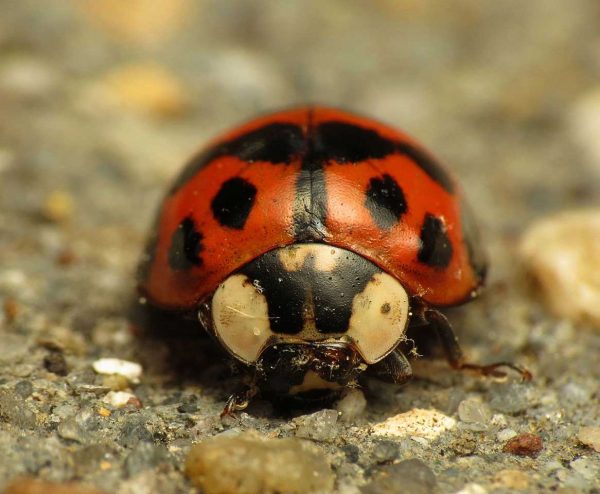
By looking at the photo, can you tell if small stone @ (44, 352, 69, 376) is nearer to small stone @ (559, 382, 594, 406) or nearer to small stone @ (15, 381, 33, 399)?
small stone @ (15, 381, 33, 399)

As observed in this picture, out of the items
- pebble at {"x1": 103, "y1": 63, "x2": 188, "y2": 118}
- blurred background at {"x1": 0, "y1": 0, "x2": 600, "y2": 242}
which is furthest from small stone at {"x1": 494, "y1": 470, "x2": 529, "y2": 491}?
pebble at {"x1": 103, "y1": 63, "x2": 188, "y2": 118}

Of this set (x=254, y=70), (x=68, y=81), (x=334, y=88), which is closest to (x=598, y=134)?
(x=334, y=88)

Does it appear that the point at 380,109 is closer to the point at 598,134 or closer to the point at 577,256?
the point at 598,134

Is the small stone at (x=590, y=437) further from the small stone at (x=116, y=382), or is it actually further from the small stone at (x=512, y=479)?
the small stone at (x=116, y=382)

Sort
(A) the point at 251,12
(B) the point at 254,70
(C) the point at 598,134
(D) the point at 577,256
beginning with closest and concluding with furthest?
(D) the point at 577,256 → (C) the point at 598,134 → (B) the point at 254,70 → (A) the point at 251,12

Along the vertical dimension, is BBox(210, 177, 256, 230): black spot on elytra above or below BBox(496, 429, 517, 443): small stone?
above

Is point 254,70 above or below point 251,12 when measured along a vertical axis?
below
